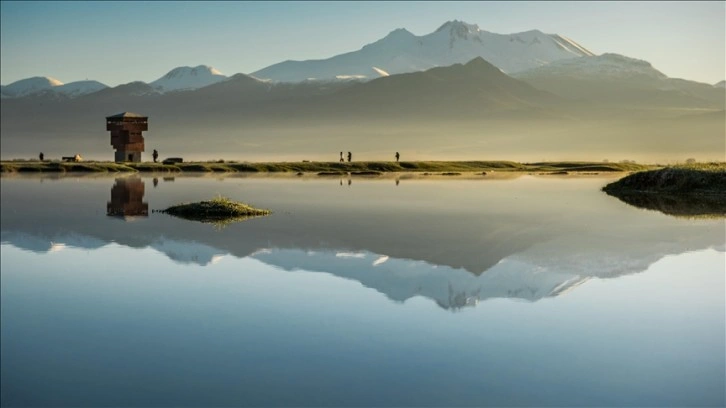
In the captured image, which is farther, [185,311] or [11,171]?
[11,171]

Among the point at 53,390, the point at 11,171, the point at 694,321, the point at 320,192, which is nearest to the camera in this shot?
the point at 53,390

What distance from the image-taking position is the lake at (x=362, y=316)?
40.6ft

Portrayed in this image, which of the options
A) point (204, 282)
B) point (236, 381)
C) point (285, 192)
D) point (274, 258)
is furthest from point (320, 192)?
point (236, 381)

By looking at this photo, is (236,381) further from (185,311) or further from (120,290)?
(120,290)

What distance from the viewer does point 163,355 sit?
13.9m

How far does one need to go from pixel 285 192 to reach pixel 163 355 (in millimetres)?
50728

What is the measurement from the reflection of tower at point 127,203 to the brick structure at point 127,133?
159 ft

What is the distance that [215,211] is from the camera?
4119 centimetres

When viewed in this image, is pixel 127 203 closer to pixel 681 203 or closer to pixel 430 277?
pixel 430 277

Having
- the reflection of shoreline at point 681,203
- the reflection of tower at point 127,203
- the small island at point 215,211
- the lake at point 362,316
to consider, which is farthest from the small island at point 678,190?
the reflection of tower at point 127,203

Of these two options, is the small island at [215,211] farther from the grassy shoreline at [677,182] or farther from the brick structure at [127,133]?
the brick structure at [127,133]

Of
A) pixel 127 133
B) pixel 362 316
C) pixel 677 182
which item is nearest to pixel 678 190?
pixel 677 182

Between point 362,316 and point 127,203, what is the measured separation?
3660cm

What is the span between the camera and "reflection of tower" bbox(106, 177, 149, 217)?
44175mm
